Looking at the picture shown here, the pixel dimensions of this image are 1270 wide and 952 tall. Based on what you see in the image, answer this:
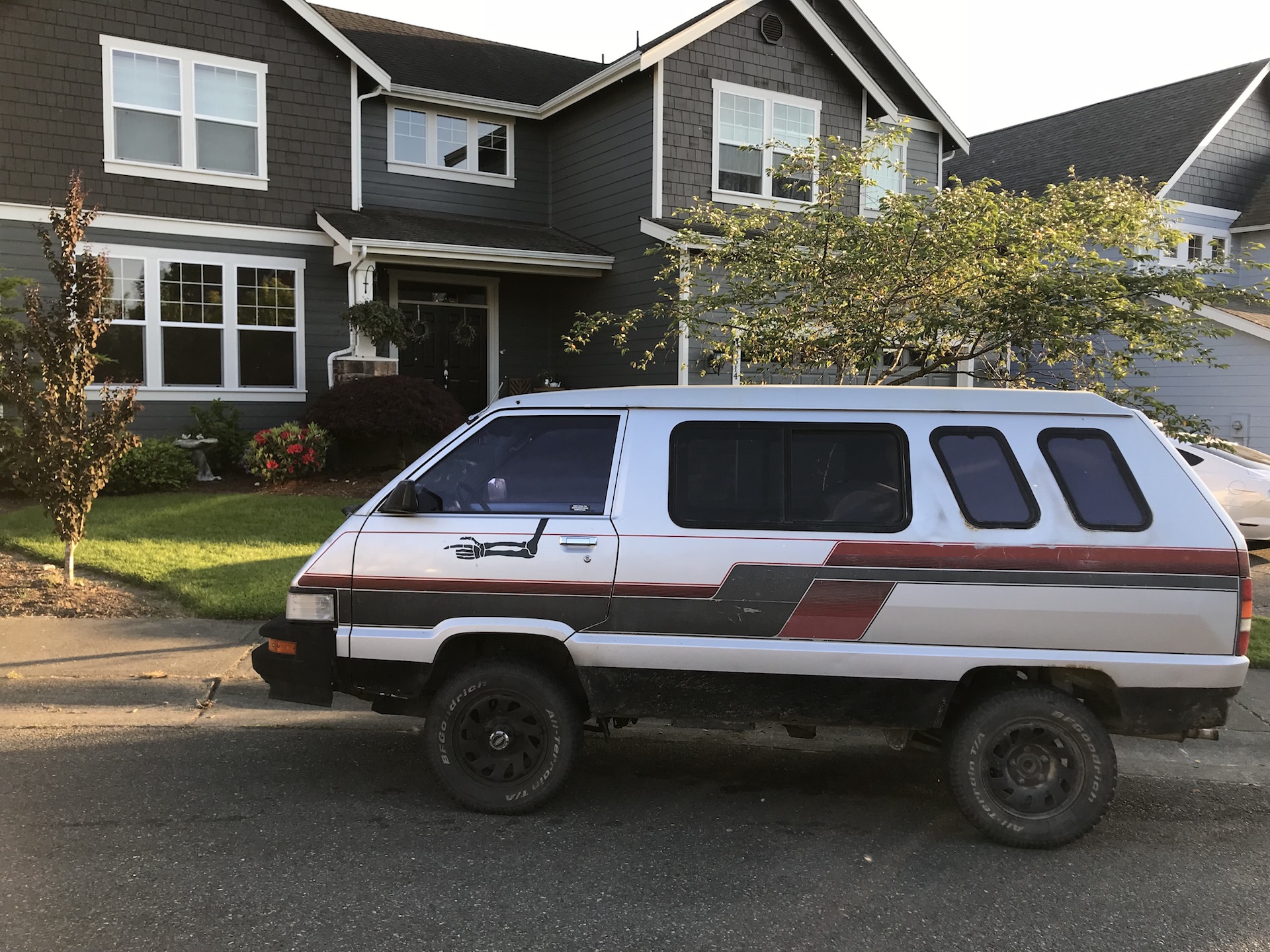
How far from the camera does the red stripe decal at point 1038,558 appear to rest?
14.6 feet

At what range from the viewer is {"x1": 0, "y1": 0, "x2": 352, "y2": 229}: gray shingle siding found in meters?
14.6

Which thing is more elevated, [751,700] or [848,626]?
[848,626]

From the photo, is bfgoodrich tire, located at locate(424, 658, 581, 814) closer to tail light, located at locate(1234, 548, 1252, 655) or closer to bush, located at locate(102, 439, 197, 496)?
tail light, located at locate(1234, 548, 1252, 655)

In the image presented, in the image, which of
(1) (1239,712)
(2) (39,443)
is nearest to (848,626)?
(1) (1239,712)

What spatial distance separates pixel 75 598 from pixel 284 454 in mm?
5904

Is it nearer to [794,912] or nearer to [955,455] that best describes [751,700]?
[794,912]

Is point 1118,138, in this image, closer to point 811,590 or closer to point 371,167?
point 371,167

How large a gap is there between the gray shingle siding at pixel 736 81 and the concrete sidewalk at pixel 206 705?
1171 centimetres

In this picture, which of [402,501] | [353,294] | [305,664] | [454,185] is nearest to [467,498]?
[402,501]

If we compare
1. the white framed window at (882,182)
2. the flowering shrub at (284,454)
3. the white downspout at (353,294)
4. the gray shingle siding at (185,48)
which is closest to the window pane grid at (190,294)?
the gray shingle siding at (185,48)

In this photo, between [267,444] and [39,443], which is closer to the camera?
[39,443]

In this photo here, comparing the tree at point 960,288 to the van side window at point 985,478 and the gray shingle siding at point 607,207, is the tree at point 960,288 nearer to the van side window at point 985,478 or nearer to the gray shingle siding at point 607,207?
the van side window at point 985,478

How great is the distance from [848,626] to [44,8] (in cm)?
1529

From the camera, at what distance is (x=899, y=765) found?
19.3 ft
